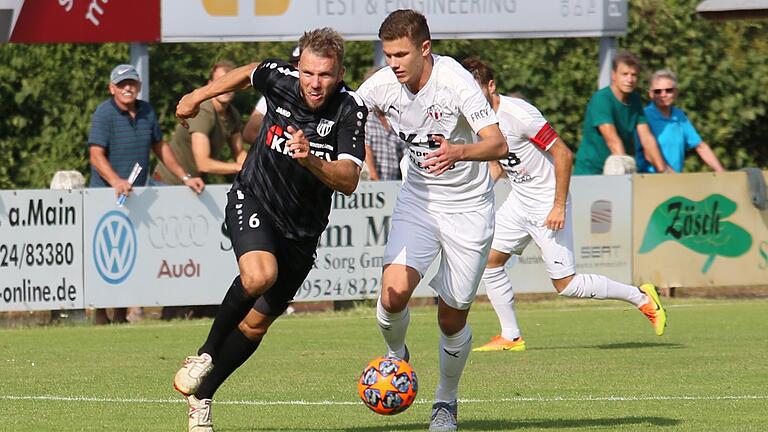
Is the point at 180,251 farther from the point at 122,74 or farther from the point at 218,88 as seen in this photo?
the point at 218,88

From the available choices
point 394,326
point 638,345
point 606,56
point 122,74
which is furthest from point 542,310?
point 394,326

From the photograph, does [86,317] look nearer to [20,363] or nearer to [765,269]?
[20,363]

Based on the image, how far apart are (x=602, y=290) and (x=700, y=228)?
188 inches

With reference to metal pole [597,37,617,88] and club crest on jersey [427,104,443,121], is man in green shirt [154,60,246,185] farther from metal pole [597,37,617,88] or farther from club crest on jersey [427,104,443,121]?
club crest on jersey [427,104,443,121]

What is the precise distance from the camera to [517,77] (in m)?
22.3

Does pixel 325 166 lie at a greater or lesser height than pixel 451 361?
greater

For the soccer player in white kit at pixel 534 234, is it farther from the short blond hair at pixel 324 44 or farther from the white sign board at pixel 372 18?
the white sign board at pixel 372 18

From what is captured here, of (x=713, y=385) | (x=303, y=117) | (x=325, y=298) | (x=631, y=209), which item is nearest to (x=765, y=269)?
(x=631, y=209)

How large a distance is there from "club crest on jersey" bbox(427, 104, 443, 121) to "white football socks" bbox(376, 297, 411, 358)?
110 cm

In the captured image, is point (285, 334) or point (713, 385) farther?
point (285, 334)

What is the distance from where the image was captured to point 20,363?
472 inches

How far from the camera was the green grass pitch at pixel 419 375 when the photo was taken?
9000mm

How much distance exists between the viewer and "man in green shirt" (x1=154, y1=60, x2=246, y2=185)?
15.5 m

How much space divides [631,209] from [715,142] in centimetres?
592
